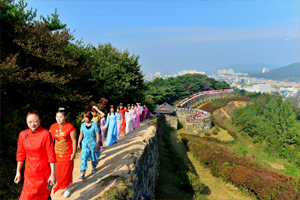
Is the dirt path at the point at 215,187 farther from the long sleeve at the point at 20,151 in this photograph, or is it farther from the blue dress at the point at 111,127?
the long sleeve at the point at 20,151

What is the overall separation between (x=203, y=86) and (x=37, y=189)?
74488 millimetres

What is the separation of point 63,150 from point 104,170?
2429 mm

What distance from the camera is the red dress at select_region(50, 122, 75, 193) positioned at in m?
4.32

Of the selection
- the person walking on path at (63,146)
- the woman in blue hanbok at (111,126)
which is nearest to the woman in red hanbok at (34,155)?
the person walking on path at (63,146)

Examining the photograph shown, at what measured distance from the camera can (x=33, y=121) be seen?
11.2 feet

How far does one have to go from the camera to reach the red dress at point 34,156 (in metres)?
3.47

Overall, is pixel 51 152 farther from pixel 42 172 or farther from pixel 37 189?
pixel 37 189

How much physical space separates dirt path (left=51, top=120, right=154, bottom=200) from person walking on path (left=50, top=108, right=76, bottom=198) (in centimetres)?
60

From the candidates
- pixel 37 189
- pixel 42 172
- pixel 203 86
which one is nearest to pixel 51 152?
pixel 42 172

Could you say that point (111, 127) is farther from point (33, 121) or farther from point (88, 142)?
point (33, 121)

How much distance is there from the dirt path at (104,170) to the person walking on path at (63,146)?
0.60 m

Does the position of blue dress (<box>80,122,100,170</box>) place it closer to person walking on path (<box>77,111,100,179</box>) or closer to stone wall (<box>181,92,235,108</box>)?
person walking on path (<box>77,111,100,179</box>)

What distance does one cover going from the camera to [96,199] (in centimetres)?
462

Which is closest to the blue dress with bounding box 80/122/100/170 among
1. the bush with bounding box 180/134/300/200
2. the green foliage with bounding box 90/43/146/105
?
the green foliage with bounding box 90/43/146/105
